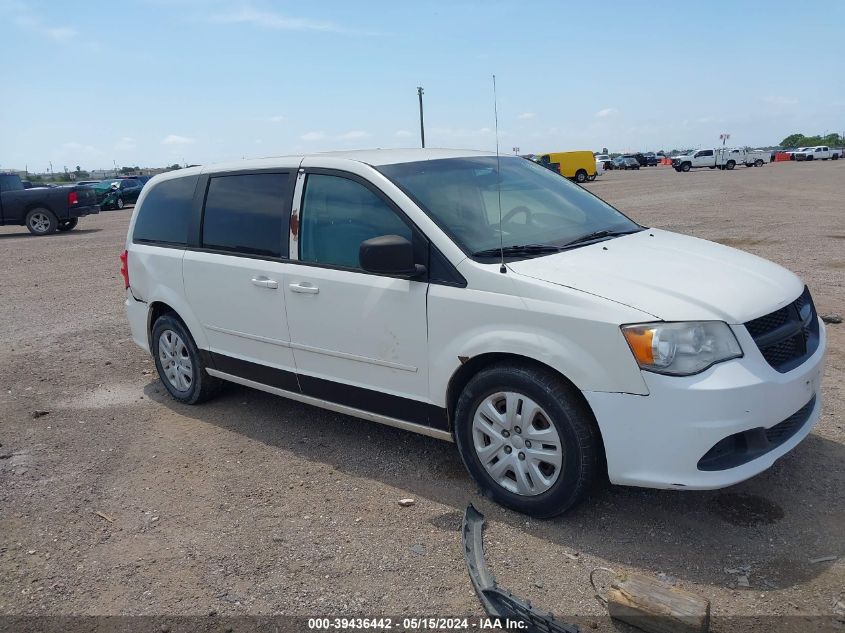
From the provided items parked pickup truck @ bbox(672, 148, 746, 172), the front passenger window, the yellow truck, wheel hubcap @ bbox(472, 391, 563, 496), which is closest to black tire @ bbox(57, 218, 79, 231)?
the front passenger window

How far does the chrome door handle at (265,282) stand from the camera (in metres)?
4.58

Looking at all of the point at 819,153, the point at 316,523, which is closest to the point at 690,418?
the point at 316,523

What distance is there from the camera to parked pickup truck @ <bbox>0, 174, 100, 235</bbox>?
66.7ft

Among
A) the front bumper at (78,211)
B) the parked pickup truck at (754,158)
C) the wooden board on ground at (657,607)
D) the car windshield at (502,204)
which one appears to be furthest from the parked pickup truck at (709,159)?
the wooden board on ground at (657,607)

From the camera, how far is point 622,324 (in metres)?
3.20

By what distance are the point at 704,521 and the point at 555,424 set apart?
2.98ft

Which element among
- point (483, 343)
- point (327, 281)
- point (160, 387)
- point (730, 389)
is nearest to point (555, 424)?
point (483, 343)

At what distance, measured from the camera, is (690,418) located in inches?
123

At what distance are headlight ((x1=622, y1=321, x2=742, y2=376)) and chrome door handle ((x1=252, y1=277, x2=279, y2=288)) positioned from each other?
2.29m

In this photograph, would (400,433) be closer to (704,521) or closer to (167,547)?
(167,547)

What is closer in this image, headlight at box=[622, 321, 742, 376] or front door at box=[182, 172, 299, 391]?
headlight at box=[622, 321, 742, 376]

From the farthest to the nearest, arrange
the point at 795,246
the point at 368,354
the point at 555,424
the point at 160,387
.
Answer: the point at 795,246 < the point at 160,387 < the point at 368,354 < the point at 555,424

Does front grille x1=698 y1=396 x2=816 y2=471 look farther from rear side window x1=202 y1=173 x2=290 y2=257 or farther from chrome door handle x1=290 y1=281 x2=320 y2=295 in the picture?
A: rear side window x1=202 y1=173 x2=290 y2=257

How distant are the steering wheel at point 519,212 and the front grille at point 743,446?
1673mm
